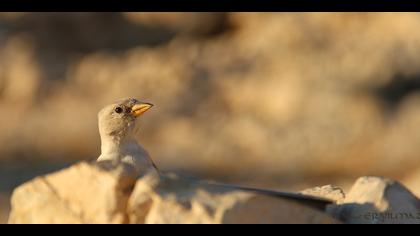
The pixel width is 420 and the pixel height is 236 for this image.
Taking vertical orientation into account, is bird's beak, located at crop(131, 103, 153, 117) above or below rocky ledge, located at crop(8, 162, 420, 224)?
above

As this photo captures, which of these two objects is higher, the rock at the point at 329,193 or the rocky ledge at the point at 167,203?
the rocky ledge at the point at 167,203

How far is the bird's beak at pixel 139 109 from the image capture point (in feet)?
25.5

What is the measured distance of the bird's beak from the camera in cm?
777

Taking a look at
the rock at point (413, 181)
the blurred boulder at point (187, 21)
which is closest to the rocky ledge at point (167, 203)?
the rock at point (413, 181)

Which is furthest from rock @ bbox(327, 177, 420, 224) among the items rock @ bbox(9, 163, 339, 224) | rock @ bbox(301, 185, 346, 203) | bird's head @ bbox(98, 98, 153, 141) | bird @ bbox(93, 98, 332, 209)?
bird's head @ bbox(98, 98, 153, 141)

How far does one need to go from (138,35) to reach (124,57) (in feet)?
1.68

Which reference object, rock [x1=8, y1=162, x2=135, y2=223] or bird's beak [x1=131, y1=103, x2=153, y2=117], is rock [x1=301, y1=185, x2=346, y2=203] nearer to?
rock [x1=8, y1=162, x2=135, y2=223]

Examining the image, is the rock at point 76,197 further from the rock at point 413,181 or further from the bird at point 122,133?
the rock at point 413,181

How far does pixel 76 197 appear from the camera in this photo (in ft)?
14.4

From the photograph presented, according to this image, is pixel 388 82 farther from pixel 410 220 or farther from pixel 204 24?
pixel 410 220

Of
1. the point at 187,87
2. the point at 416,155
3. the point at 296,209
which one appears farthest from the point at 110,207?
the point at 187,87

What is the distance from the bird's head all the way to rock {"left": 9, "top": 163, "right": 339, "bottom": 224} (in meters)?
2.96

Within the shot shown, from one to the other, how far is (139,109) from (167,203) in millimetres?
3667

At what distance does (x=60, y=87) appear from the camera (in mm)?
17531
